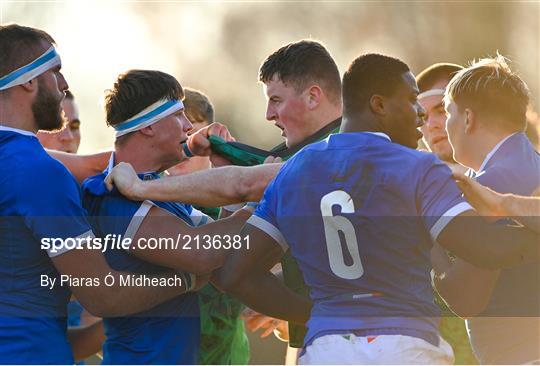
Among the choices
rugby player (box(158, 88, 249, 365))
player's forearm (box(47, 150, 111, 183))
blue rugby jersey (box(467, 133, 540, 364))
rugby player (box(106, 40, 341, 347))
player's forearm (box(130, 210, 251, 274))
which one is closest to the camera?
blue rugby jersey (box(467, 133, 540, 364))

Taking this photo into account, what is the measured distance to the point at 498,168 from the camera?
216 inches

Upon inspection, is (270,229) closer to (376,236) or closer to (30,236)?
(376,236)

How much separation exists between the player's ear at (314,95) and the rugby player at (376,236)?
115 centimetres

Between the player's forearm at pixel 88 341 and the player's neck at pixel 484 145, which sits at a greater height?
the player's neck at pixel 484 145

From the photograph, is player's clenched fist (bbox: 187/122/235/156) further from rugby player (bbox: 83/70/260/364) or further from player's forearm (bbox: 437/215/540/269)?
player's forearm (bbox: 437/215/540/269)

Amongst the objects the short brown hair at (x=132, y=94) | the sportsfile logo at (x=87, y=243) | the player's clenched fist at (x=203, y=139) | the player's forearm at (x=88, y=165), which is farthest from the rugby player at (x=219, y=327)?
the sportsfile logo at (x=87, y=243)

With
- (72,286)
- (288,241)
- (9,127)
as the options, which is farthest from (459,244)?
(9,127)

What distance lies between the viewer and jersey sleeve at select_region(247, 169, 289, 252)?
17.0ft

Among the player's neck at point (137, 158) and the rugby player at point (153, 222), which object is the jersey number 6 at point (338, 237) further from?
the player's neck at point (137, 158)

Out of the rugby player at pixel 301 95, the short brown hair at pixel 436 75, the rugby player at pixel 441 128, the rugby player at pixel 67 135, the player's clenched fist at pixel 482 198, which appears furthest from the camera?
the rugby player at pixel 67 135

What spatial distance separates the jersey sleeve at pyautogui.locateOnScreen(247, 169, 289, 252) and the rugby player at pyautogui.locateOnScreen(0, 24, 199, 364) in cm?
71

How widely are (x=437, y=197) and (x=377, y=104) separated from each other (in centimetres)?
57

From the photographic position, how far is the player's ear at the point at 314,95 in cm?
630

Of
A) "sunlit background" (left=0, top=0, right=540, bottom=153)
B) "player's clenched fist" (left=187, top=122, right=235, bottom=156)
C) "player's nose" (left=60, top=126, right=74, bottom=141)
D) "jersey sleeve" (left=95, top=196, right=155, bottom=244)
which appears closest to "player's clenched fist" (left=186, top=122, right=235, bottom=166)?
"player's clenched fist" (left=187, top=122, right=235, bottom=156)
